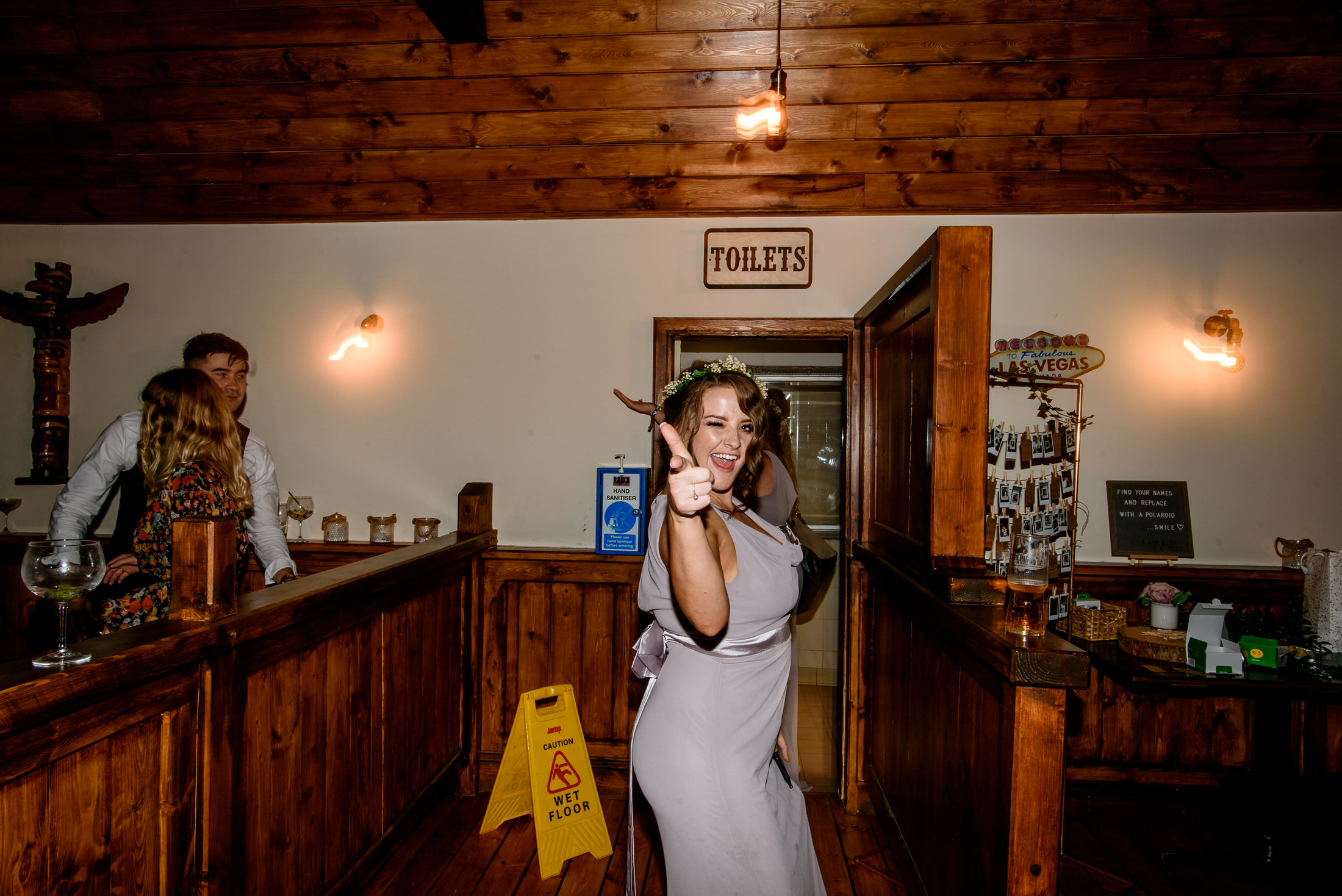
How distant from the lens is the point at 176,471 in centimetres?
197

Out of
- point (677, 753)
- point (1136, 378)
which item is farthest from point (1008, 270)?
point (677, 753)

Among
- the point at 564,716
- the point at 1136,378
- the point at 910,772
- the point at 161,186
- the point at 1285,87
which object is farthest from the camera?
the point at 161,186

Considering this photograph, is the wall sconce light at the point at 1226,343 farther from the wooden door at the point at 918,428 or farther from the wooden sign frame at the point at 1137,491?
the wooden door at the point at 918,428

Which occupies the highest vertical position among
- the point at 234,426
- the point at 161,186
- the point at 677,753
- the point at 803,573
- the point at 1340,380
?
the point at 161,186

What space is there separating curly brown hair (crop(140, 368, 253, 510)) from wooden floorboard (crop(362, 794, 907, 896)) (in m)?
1.57

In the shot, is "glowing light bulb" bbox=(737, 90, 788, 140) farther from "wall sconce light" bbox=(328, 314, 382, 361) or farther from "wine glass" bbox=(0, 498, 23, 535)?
"wine glass" bbox=(0, 498, 23, 535)

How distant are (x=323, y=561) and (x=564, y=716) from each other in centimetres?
149

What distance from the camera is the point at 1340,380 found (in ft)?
10.6

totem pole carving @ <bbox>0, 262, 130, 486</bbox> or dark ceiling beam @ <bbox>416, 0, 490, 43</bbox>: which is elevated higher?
dark ceiling beam @ <bbox>416, 0, 490, 43</bbox>

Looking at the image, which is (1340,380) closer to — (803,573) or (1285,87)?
(1285,87)

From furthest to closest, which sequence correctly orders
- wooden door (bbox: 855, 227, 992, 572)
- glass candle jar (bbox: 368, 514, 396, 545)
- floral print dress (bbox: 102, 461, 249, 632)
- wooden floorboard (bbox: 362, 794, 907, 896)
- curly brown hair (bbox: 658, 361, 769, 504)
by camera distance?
1. glass candle jar (bbox: 368, 514, 396, 545)
2. wooden floorboard (bbox: 362, 794, 907, 896)
3. wooden door (bbox: 855, 227, 992, 572)
4. floral print dress (bbox: 102, 461, 249, 632)
5. curly brown hair (bbox: 658, 361, 769, 504)

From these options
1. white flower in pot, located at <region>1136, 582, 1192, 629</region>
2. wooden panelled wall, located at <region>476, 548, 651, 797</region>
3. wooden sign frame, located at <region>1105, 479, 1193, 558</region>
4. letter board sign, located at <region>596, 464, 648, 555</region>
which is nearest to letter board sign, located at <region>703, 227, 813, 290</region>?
letter board sign, located at <region>596, 464, 648, 555</region>

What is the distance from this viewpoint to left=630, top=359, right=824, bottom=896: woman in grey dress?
64.4 inches

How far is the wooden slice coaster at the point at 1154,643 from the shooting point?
2521mm
